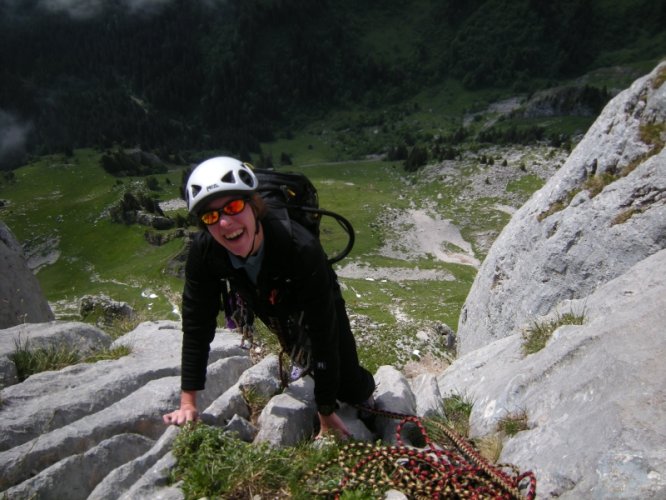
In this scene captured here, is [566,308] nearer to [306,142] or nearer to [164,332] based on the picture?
[164,332]

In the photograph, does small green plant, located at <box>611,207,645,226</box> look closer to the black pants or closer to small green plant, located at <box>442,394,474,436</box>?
small green plant, located at <box>442,394,474,436</box>

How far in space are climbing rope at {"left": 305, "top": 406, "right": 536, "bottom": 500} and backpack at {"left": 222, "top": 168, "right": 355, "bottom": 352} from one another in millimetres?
2229

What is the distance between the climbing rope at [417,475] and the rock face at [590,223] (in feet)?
24.2

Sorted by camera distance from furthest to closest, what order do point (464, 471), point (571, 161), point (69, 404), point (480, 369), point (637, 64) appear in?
point (637, 64) < point (571, 161) < point (480, 369) < point (69, 404) < point (464, 471)

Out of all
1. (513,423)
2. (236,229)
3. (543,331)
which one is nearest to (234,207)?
Result: (236,229)

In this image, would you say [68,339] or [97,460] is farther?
[68,339]

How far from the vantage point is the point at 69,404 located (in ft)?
20.8

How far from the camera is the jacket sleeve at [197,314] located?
5.38 m

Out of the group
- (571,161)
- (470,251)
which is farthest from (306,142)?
(571,161)

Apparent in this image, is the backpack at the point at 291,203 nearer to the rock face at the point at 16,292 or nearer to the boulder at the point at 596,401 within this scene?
the boulder at the point at 596,401

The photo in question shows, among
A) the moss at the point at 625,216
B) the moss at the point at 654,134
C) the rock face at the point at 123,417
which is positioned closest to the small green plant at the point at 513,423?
the rock face at the point at 123,417

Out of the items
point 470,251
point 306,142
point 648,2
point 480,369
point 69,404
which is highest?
point 648,2

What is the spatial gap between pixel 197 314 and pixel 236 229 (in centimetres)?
143

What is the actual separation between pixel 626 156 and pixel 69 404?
1382 cm
